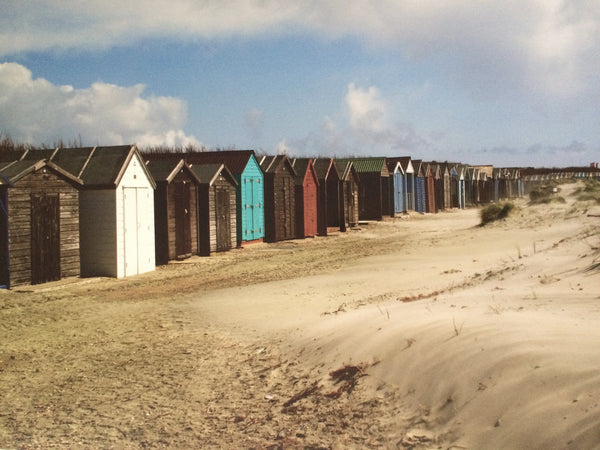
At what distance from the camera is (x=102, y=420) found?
5.67 m

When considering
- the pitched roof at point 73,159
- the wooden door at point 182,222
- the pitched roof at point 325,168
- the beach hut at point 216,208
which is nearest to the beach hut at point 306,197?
the pitched roof at point 325,168

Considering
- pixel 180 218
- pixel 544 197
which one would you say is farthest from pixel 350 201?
pixel 180 218

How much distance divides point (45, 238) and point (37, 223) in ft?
1.38

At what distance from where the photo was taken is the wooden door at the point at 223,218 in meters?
20.6

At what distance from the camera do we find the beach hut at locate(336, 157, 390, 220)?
3712cm

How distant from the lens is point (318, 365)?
6766 millimetres

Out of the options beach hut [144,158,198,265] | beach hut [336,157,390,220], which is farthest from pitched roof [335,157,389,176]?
beach hut [144,158,198,265]

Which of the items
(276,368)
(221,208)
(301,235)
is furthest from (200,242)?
(276,368)

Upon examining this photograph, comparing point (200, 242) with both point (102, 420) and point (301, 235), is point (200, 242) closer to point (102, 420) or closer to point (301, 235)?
point (301, 235)

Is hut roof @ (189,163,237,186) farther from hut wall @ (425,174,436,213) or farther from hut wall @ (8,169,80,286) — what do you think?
hut wall @ (425,174,436,213)

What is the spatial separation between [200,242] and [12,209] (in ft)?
24.8

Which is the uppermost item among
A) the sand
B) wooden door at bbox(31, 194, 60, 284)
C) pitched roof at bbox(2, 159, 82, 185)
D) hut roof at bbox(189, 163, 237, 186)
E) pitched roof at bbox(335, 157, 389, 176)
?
pitched roof at bbox(335, 157, 389, 176)

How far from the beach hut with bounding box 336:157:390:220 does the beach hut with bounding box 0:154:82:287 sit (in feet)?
79.5

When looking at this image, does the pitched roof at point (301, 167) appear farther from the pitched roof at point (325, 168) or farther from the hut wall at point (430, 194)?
the hut wall at point (430, 194)
